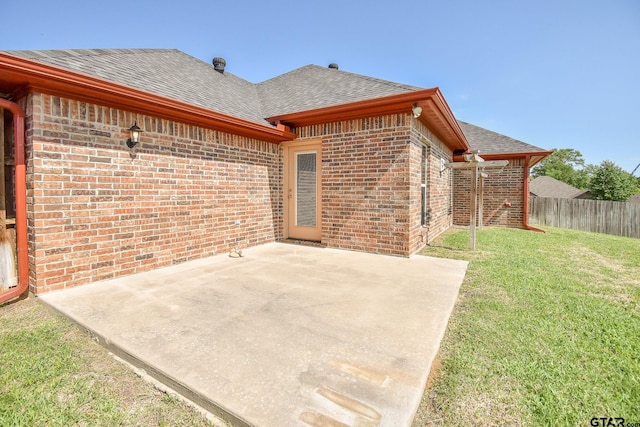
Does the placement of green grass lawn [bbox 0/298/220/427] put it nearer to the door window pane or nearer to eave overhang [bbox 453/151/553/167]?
the door window pane

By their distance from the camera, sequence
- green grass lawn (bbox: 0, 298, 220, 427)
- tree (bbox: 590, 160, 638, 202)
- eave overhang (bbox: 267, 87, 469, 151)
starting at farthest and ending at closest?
tree (bbox: 590, 160, 638, 202) < eave overhang (bbox: 267, 87, 469, 151) < green grass lawn (bbox: 0, 298, 220, 427)

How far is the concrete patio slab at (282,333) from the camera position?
5.38ft

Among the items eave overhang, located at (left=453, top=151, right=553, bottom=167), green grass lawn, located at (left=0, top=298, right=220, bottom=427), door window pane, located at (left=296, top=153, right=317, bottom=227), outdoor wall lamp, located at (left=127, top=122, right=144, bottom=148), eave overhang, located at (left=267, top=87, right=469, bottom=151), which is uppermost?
eave overhang, located at (left=267, top=87, right=469, bottom=151)

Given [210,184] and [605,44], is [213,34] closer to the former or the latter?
[210,184]

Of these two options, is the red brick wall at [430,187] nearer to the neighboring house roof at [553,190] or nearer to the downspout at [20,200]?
the downspout at [20,200]

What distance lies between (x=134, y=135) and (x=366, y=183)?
12.9 ft

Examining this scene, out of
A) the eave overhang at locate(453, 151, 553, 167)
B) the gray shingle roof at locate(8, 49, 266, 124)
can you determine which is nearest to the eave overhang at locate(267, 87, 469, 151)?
the gray shingle roof at locate(8, 49, 266, 124)

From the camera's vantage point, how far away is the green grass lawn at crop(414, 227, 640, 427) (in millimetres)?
1661

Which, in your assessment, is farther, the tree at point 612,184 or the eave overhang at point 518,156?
the tree at point 612,184

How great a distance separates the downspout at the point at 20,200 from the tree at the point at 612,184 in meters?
31.5

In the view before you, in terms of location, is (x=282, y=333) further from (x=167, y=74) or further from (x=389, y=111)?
(x=167, y=74)

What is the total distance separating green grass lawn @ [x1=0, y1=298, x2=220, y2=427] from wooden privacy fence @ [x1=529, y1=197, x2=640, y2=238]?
15946mm

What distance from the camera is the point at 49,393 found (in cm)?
181

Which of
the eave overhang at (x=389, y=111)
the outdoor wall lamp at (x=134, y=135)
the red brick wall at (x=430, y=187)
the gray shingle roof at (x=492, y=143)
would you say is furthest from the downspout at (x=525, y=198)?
the outdoor wall lamp at (x=134, y=135)
